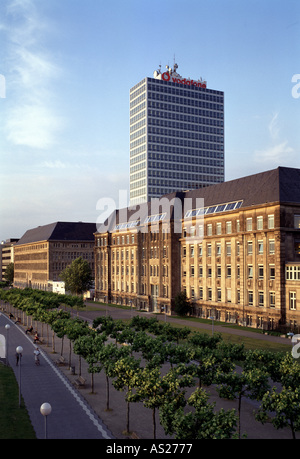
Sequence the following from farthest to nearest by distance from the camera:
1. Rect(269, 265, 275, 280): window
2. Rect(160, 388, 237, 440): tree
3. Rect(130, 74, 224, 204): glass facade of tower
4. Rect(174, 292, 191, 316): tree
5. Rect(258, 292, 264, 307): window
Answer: Rect(130, 74, 224, 204): glass facade of tower
Rect(174, 292, 191, 316): tree
Rect(258, 292, 264, 307): window
Rect(269, 265, 275, 280): window
Rect(160, 388, 237, 440): tree

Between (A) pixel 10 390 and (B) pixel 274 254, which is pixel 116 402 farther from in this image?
(B) pixel 274 254

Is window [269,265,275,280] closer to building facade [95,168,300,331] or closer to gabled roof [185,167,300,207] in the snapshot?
building facade [95,168,300,331]

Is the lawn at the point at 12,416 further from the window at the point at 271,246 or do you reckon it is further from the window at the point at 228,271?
the window at the point at 228,271

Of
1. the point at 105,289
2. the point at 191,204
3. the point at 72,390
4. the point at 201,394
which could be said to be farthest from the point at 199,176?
the point at 201,394

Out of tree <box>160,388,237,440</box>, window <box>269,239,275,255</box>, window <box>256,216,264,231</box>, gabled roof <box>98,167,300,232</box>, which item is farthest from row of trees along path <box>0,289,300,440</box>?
gabled roof <box>98,167,300,232</box>

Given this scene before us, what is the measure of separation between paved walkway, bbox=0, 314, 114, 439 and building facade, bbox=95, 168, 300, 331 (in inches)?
1426

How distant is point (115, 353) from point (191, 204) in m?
63.5

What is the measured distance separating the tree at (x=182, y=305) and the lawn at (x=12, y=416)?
5122 cm

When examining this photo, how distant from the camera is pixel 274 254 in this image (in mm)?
69938

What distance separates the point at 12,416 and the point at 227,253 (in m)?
56.9

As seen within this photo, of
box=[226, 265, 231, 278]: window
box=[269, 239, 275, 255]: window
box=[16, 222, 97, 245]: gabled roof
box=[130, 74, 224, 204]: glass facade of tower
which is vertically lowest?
box=[226, 265, 231, 278]: window

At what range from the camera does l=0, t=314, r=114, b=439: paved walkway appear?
91.3ft

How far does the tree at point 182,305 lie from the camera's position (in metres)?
89.2

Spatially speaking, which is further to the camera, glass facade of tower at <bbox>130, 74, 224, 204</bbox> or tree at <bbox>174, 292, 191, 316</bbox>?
glass facade of tower at <bbox>130, 74, 224, 204</bbox>
